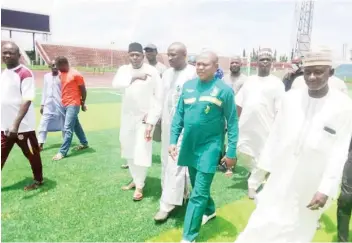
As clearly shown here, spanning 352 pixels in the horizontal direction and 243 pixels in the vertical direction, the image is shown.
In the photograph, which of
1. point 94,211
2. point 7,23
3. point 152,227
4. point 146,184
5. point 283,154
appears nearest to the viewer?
point 283,154

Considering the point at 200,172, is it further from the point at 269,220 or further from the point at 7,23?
the point at 7,23

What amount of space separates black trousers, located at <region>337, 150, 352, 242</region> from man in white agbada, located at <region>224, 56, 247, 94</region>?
2.99m

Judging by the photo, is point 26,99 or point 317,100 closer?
point 317,100

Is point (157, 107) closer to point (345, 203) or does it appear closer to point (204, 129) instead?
point (204, 129)

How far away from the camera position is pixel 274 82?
15.3ft

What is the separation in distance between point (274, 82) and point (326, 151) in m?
2.23

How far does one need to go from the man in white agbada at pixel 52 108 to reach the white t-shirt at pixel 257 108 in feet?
11.8

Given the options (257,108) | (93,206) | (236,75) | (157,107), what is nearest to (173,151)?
(157,107)

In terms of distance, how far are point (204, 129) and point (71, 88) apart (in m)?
3.87

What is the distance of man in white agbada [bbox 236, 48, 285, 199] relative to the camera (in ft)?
15.3

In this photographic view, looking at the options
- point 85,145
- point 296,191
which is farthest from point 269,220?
point 85,145

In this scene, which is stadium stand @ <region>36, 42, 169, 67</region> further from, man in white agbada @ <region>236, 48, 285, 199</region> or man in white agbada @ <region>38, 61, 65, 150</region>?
man in white agbada @ <region>236, 48, 285, 199</region>

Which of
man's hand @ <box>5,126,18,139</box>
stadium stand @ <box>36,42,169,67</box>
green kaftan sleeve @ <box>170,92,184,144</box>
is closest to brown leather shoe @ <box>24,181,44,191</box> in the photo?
man's hand @ <box>5,126,18,139</box>

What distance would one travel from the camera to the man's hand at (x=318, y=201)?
2457mm
